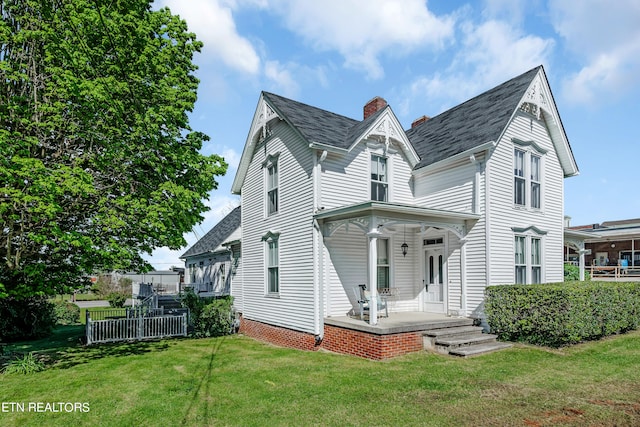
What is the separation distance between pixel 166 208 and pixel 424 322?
7.87m

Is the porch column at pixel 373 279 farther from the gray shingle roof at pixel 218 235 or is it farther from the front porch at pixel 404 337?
the gray shingle roof at pixel 218 235

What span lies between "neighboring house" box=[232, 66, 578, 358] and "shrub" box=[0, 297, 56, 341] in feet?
33.6

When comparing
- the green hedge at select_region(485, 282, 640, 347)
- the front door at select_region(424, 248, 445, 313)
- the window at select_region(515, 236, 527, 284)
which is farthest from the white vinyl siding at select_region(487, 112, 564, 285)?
the front door at select_region(424, 248, 445, 313)

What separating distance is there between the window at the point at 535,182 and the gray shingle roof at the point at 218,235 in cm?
1466

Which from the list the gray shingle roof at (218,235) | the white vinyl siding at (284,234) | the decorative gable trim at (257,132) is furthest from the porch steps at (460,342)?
the gray shingle roof at (218,235)

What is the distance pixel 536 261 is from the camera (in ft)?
45.9

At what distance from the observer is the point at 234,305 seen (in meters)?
17.5

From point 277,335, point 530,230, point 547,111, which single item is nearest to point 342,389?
point 277,335

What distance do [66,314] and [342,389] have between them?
76.2 feet

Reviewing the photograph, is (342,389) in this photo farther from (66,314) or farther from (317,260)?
(66,314)

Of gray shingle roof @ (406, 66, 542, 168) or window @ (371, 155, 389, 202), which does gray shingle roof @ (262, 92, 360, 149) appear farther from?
gray shingle roof @ (406, 66, 542, 168)

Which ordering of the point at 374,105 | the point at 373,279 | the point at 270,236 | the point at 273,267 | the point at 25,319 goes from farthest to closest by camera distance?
1. the point at 25,319
2. the point at 374,105
3. the point at 270,236
4. the point at 273,267
5. the point at 373,279

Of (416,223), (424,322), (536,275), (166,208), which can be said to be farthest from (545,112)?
(166,208)

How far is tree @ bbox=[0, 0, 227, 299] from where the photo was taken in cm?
965
